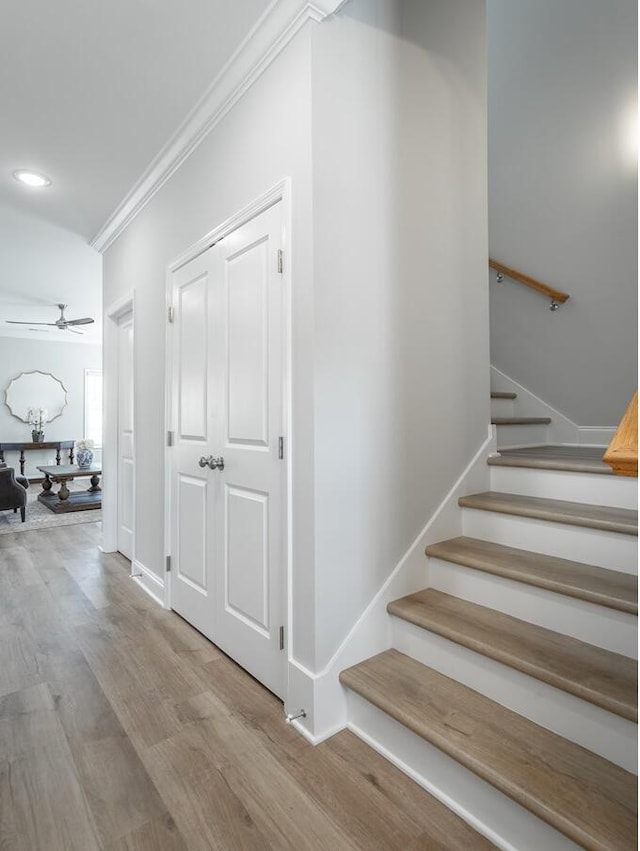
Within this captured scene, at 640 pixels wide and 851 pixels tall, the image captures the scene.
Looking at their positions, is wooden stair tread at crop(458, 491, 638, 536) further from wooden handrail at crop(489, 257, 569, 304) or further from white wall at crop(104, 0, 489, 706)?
wooden handrail at crop(489, 257, 569, 304)

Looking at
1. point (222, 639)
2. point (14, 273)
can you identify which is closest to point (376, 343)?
point (222, 639)

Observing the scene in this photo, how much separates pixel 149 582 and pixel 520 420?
256 centimetres

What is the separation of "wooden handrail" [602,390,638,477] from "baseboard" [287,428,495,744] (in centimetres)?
124

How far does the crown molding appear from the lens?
1587 mm

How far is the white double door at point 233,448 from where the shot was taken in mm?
1797

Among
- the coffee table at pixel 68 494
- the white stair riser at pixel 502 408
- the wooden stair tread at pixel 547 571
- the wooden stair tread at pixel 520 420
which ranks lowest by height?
the coffee table at pixel 68 494

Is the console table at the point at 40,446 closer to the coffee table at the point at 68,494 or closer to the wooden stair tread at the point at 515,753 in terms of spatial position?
the coffee table at the point at 68,494

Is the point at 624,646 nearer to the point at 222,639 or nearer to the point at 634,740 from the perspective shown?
the point at 634,740

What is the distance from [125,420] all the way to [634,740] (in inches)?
136

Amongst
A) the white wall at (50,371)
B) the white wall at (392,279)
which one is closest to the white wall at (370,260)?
the white wall at (392,279)

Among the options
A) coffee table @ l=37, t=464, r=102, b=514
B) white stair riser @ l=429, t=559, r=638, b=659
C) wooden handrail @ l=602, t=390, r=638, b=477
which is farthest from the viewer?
coffee table @ l=37, t=464, r=102, b=514

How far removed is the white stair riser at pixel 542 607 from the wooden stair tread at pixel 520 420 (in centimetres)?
96

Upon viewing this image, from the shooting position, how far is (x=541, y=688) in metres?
1.31

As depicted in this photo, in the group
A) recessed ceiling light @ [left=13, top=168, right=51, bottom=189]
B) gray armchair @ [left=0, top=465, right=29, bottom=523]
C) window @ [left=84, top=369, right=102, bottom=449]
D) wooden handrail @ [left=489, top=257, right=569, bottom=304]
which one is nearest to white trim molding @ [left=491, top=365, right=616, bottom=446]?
wooden handrail @ [left=489, top=257, right=569, bottom=304]
